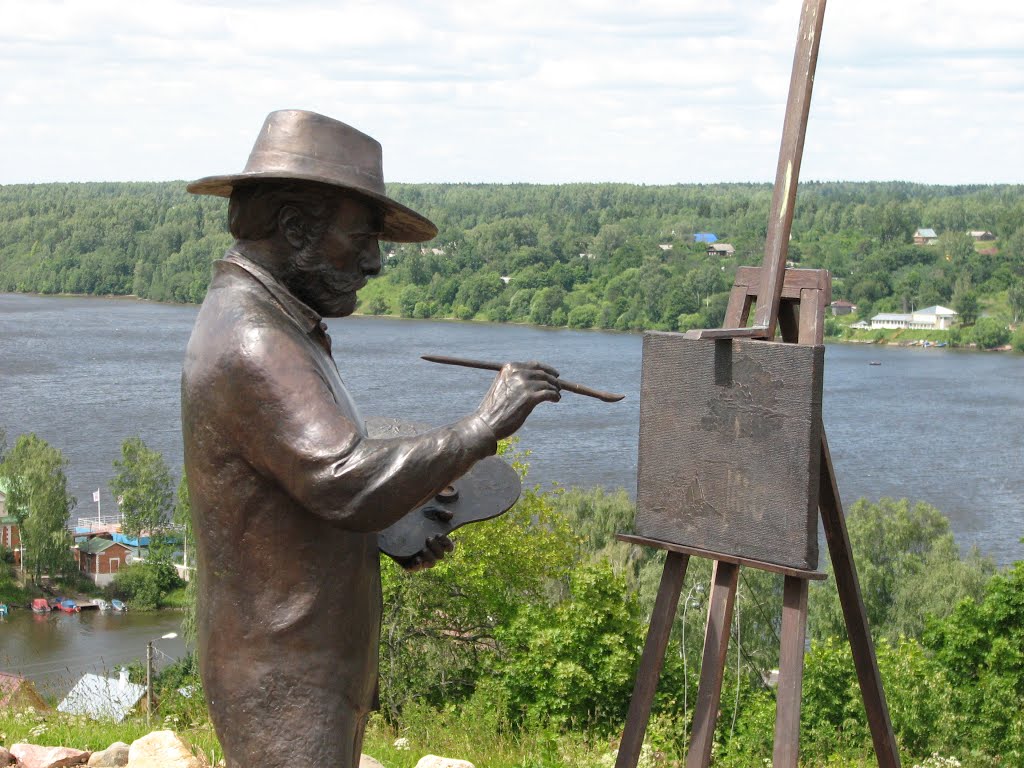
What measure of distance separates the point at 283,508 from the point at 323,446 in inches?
9.9

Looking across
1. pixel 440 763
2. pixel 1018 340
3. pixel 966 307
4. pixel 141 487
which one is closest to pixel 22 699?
pixel 440 763

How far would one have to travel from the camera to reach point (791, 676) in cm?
509

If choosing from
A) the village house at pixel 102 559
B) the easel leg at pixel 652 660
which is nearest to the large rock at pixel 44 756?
the easel leg at pixel 652 660

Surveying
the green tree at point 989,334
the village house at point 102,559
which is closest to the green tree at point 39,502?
the village house at point 102,559

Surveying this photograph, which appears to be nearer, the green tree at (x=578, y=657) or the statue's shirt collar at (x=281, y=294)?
the statue's shirt collar at (x=281, y=294)

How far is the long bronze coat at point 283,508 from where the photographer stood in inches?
106

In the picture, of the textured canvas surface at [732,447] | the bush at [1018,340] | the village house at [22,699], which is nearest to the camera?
the textured canvas surface at [732,447]

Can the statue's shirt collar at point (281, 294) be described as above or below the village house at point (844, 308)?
above

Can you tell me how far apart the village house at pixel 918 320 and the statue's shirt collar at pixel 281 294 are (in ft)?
269

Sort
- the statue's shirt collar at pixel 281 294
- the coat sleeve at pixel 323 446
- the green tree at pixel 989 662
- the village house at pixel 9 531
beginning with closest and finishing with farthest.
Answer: the coat sleeve at pixel 323 446 < the statue's shirt collar at pixel 281 294 < the green tree at pixel 989 662 < the village house at pixel 9 531

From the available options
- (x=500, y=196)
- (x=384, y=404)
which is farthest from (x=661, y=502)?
(x=500, y=196)

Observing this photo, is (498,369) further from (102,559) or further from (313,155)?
(102,559)

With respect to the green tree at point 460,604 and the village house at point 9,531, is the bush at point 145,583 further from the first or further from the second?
the green tree at point 460,604

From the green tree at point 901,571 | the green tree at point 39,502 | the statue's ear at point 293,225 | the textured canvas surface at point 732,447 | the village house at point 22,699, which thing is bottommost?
the green tree at point 39,502
